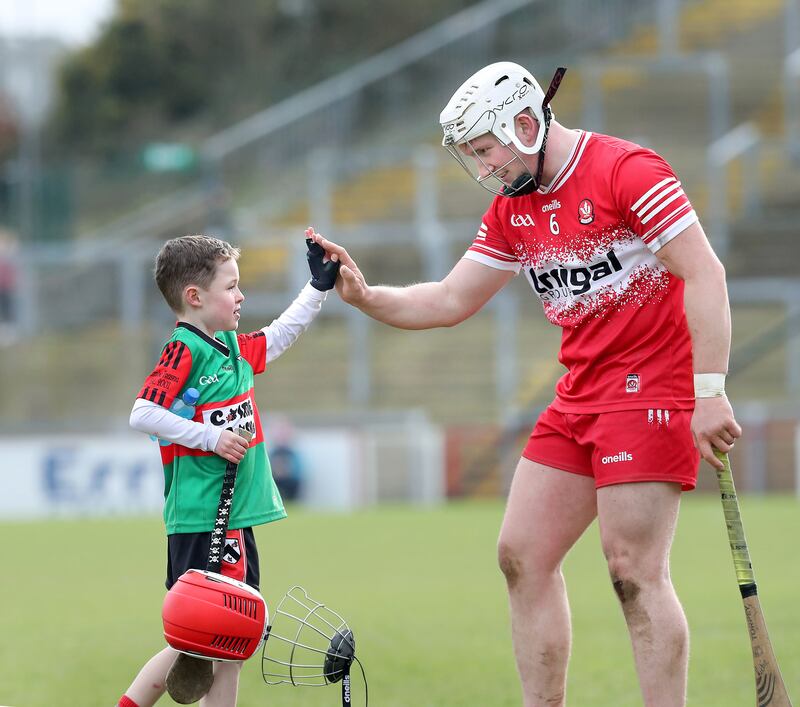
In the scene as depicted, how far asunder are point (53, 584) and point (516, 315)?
10113mm

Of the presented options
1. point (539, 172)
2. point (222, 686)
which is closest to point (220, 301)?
point (539, 172)

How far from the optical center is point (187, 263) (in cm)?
515

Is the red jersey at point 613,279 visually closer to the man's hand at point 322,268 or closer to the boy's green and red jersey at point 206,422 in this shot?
the man's hand at point 322,268

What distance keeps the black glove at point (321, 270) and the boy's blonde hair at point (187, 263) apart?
321 mm

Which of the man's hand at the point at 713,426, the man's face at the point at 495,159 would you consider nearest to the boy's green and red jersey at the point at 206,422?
the man's face at the point at 495,159

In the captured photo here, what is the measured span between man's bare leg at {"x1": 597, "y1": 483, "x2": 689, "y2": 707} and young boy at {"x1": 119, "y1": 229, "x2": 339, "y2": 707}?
1.17m

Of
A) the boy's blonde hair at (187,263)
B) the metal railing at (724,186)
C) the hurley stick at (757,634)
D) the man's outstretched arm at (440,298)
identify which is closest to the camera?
the hurley stick at (757,634)

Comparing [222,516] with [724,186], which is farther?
[724,186]

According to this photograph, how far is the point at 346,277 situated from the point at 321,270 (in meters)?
0.10

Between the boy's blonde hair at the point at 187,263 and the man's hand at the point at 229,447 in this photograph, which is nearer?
the man's hand at the point at 229,447

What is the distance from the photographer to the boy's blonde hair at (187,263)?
203 inches

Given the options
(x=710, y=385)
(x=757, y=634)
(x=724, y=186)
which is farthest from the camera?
(x=724, y=186)

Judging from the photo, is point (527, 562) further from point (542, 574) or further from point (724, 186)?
point (724, 186)

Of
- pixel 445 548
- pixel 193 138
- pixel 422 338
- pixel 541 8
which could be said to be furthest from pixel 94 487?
pixel 193 138
